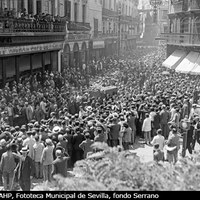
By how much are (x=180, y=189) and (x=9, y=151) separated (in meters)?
5.71

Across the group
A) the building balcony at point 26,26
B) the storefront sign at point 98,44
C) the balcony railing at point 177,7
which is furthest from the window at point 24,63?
the storefront sign at point 98,44

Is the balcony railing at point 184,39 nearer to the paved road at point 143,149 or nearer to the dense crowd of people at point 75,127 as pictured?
the dense crowd of people at point 75,127

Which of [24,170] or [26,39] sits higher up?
[26,39]

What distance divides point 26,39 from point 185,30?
61.6 ft

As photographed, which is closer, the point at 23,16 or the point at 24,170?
the point at 24,170

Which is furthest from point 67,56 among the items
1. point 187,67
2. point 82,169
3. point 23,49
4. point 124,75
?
point 82,169

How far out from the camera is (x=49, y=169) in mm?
11133

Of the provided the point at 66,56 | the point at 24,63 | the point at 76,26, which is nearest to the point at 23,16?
the point at 24,63

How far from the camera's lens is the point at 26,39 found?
861 inches

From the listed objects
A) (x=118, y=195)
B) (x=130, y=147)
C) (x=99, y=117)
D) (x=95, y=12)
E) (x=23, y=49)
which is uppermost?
(x=95, y=12)

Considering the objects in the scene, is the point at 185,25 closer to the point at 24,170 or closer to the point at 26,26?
the point at 26,26

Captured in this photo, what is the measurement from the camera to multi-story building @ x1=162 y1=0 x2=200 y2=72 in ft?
106

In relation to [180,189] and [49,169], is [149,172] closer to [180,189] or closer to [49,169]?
[180,189]

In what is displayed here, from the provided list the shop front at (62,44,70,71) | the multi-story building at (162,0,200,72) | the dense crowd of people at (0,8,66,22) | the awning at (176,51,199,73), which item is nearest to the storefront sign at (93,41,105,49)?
the multi-story building at (162,0,200,72)
